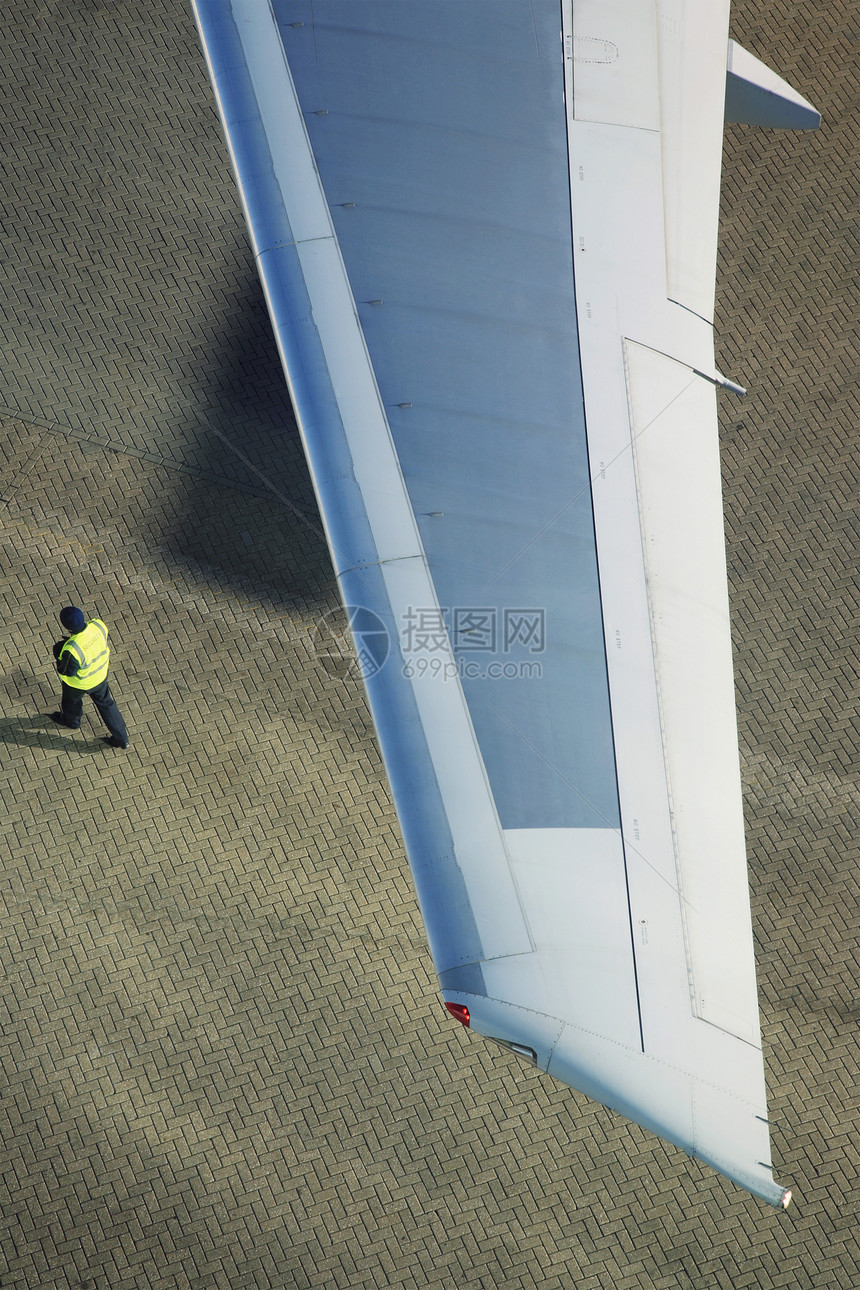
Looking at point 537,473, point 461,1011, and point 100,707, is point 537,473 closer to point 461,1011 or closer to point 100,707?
point 461,1011

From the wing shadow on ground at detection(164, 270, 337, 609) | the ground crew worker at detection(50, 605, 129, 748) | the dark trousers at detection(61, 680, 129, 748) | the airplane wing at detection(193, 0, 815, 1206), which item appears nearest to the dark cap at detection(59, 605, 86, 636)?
the ground crew worker at detection(50, 605, 129, 748)

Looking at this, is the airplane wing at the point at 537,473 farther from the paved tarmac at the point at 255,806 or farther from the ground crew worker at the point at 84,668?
the paved tarmac at the point at 255,806

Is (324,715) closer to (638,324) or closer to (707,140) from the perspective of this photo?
(638,324)

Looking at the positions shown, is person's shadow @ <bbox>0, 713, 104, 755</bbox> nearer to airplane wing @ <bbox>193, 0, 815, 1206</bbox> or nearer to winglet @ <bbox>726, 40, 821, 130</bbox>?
airplane wing @ <bbox>193, 0, 815, 1206</bbox>

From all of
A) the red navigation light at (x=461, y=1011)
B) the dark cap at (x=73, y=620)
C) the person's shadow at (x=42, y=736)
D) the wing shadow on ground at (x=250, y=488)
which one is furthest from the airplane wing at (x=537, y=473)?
the person's shadow at (x=42, y=736)

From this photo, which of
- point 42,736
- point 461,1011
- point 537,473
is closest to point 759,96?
point 537,473
